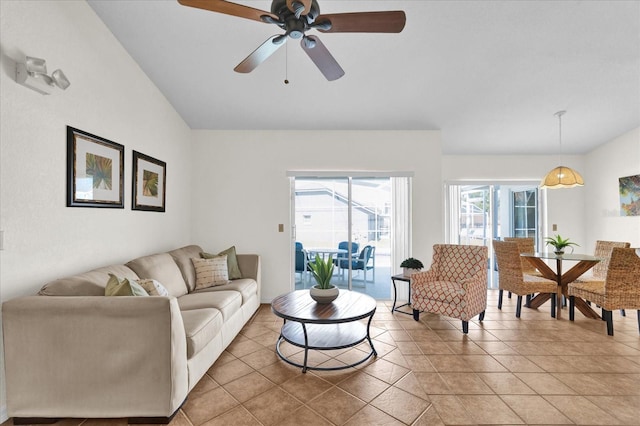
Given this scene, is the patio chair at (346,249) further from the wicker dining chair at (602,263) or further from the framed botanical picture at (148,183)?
the wicker dining chair at (602,263)

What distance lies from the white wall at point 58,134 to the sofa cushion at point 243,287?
3.06 ft

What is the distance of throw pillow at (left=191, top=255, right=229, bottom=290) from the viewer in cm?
353

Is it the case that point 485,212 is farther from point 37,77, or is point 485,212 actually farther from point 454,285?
point 37,77

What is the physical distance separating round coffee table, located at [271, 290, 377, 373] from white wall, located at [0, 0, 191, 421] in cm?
167

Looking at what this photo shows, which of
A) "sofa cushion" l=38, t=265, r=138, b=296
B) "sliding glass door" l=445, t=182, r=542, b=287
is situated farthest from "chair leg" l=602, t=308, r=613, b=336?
"sofa cushion" l=38, t=265, r=138, b=296

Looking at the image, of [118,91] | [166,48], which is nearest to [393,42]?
[166,48]

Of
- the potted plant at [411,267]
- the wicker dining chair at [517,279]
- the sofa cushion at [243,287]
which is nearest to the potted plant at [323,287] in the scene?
the sofa cushion at [243,287]

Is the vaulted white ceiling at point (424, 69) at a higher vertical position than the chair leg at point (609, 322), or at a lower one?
higher

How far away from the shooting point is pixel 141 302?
6.09ft

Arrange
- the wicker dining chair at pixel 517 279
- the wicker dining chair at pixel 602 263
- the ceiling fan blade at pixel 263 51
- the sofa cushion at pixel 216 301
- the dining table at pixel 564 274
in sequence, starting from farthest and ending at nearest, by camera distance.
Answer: the wicker dining chair at pixel 602 263 → the wicker dining chair at pixel 517 279 → the dining table at pixel 564 274 → the sofa cushion at pixel 216 301 → the ceiling fan blade at pixel 263 51

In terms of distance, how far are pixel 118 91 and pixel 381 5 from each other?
8.30 ft

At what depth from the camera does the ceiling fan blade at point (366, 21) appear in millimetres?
1720

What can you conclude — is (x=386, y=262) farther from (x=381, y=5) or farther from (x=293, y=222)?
(x=381, y=5)

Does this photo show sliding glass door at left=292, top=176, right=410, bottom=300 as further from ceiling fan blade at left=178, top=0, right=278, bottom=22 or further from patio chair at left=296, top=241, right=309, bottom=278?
ceiling fan blade at left=178, top=0, right=278, bottom=22
